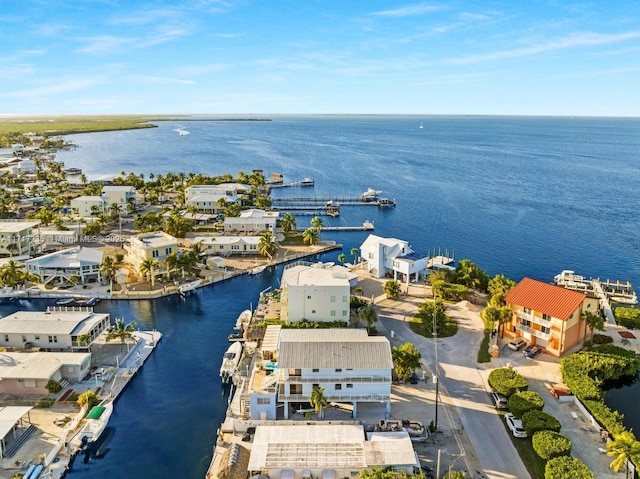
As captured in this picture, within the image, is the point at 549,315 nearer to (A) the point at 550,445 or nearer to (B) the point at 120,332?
(A) the point at 550,445

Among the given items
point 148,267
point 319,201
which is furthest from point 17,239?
point 319,201

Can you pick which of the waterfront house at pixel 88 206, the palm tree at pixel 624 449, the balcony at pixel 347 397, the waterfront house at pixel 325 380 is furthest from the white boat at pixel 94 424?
the waterfront house at pixel 88 206

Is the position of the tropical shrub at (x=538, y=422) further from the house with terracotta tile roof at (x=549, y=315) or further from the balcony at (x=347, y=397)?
the house with terracotta tile roof at (x=549, y=315)

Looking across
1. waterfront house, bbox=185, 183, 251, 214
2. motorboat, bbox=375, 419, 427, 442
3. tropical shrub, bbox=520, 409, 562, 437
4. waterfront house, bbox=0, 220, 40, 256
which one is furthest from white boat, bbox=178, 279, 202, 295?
tropical shrub, bbox=520, 409, 562, 437

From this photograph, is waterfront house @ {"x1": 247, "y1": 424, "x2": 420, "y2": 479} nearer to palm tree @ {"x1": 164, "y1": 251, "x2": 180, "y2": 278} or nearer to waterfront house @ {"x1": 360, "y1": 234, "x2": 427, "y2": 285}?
waterfront house @ {"x1": 360, "y1": 234, "x2": 427, "y2": 285}

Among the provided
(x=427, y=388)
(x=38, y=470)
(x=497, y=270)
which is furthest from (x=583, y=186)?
(x=38, y=470)

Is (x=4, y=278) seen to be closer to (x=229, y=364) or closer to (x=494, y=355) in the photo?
(x=229, y=364)
